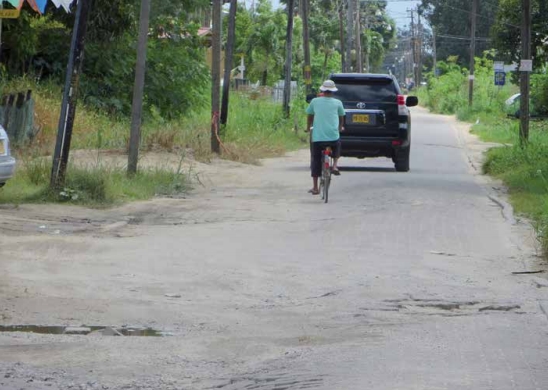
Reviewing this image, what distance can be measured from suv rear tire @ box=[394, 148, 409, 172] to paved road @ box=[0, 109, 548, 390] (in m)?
7.08

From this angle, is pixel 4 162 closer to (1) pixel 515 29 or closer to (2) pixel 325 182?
(2) pixel 325 182

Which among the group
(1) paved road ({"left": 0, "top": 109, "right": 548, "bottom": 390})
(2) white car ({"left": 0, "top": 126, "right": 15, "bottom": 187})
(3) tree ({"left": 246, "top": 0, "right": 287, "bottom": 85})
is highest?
(3) tree ({"left": 246, "top": 0, "right": 287, "bottom": 85})

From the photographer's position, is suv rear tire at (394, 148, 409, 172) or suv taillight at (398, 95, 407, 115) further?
suv rear tire at (394, 148, 409, 172)

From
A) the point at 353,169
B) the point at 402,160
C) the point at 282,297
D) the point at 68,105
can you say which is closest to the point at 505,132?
the point at 353,169

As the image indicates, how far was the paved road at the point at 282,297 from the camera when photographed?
21.9 feet

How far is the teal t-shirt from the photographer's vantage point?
17.6 metres

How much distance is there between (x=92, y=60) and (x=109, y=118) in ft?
8.60

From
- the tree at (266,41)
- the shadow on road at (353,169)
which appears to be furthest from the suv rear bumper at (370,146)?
the tree at (266,41)

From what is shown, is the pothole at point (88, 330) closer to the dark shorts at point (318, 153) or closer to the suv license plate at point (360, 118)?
the dark shorts at point (318, 153)

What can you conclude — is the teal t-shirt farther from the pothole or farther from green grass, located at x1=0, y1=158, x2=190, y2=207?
the pothole

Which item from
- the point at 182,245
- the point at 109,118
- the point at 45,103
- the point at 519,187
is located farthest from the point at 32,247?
the point at 109,118

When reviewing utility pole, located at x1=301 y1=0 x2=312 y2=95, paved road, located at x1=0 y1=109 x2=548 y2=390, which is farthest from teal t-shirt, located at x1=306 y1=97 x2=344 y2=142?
utility pole, located at x1=301 y1=0 x2=312 y2=95

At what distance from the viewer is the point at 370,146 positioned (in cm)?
2319

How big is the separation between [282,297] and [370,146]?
14.1 meters
